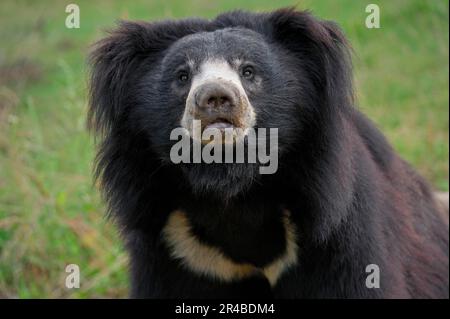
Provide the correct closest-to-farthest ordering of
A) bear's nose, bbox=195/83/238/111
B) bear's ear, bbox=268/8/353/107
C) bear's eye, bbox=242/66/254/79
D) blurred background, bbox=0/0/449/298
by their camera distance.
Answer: bear's nose, bbox=195/83/238/111 → bear's eye, bbox=242/66/254/79 → bear's ear, bbox=268/8/353/107 → blurred background, bbox=0/0/449/298

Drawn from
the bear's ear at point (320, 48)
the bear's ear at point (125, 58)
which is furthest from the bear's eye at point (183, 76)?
the bear's ear at point (320, 48)

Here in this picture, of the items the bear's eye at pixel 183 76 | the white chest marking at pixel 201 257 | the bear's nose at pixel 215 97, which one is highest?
the bear's eye at pixel 183 76

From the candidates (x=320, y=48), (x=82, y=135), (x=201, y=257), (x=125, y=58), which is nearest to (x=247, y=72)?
(x=320, y=48)

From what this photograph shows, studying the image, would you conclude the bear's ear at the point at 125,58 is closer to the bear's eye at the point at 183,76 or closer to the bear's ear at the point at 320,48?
the bear's eye at the point at 183,76

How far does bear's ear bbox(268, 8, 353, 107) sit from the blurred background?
0.11 meters

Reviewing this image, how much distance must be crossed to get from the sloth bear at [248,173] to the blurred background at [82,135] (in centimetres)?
28

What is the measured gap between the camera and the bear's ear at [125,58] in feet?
10.2

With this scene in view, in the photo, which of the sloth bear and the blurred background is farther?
the blurred background

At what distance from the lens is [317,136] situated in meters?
3.09

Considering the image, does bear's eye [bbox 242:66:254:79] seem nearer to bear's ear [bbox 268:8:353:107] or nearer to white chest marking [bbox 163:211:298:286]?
bear's ear [bbox 268:8:353:107]

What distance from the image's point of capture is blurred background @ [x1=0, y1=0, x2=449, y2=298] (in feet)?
15.5

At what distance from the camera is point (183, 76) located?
2.93m

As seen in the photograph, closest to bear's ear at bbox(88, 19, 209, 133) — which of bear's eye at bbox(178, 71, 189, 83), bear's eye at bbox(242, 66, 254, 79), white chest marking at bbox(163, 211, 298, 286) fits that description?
bear's eye at bbox(178, 71, 189, 83)

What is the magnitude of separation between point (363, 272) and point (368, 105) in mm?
3933
